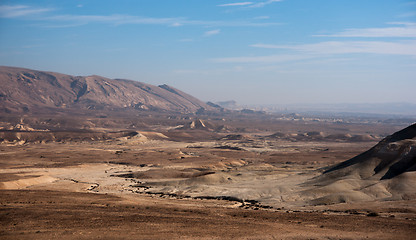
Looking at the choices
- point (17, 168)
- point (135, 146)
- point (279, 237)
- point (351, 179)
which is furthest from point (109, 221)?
point (135, 146)

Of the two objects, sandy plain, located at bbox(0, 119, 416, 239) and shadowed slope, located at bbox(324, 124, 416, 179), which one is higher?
shadowed slope, located at bbox(324, 124, 416, 179)

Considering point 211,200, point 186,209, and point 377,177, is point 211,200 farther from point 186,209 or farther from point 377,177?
point 377,177

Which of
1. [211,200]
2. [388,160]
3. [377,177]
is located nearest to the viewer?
[211,200]

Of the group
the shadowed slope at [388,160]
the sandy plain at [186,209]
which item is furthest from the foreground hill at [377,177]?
the sandy plain at [186,209]

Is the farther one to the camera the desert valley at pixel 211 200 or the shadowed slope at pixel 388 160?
the shadowed slope at pixel 388 160

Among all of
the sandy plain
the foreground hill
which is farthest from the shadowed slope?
the sandy plain

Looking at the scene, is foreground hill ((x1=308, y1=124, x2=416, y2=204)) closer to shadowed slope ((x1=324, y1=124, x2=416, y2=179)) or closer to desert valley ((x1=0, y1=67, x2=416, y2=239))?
shadowed slope ((x1=324, y1=124, x2=416, y2=179))

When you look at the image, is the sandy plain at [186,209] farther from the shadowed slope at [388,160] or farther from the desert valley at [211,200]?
the shadowed slope at [388,160]

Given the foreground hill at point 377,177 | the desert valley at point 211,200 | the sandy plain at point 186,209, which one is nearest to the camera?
the sandy plain at point 186,209

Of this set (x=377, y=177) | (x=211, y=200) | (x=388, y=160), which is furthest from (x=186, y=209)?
(x=388, y=160)
